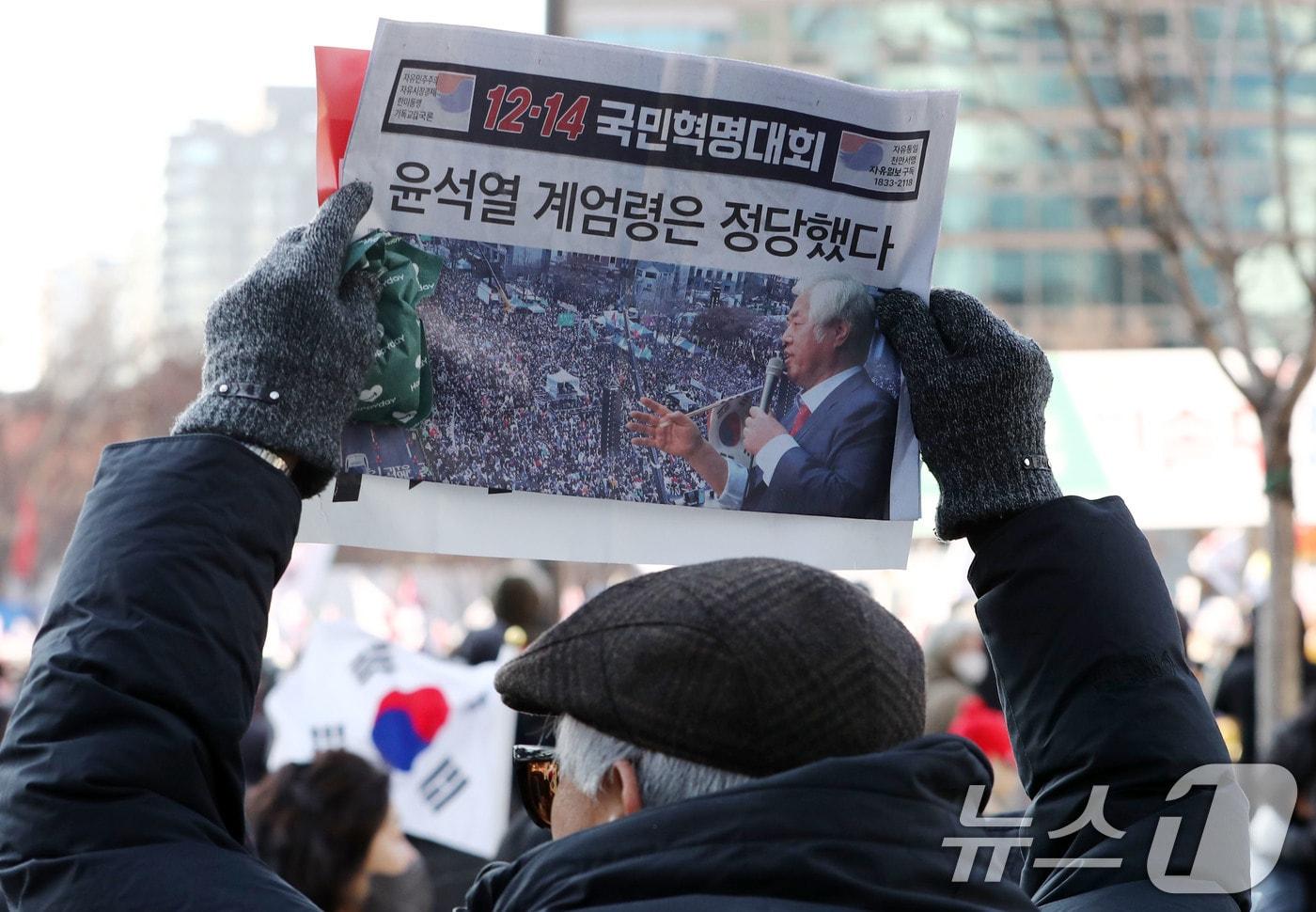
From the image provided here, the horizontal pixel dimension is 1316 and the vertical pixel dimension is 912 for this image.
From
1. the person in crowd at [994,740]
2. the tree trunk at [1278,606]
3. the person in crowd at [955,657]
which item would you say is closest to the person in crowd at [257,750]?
the person in crowd at [994,740]

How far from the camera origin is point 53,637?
1.28 m

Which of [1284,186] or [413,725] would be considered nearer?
[413,725]

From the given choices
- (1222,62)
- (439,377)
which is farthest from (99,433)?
(439,377)

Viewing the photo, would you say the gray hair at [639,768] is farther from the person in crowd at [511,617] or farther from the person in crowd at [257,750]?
the person in crowd at [511,617]

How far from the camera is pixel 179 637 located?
1.27 meters

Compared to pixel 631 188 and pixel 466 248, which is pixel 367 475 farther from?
pixel 631 188

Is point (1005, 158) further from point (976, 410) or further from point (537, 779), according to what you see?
point (537, 779)

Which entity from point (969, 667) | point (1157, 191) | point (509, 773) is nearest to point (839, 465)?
point (509, 773)

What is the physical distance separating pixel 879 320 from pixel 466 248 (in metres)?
0.50

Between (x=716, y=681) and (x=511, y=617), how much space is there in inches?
210

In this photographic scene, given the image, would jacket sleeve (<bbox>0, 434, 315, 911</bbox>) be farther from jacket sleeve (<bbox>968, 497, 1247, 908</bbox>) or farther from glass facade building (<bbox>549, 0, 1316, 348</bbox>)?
glass facade building (<bbox>549, 0, 1316, 348</bbox>)

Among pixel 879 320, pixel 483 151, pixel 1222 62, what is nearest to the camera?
pixel 483 151

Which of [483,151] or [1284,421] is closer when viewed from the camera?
[483,151]

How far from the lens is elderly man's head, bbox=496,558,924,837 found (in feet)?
3.77
